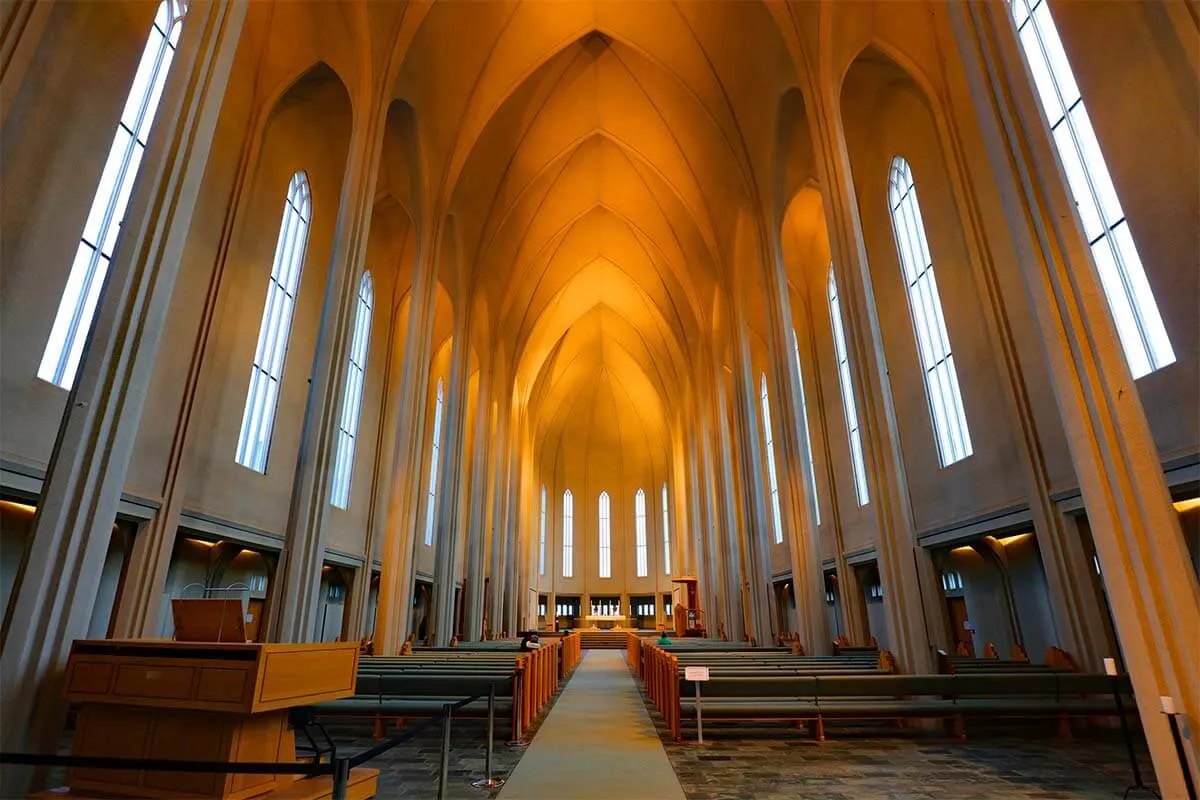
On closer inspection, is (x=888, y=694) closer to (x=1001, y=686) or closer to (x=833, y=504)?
(x=1001, y=686)

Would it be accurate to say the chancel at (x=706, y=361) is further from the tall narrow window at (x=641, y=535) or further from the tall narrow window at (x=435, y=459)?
the tall narrow window at (x=641, y=535)

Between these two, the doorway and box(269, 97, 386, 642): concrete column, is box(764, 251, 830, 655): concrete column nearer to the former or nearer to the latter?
the doorway

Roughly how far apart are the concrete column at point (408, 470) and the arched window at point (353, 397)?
2404 mm

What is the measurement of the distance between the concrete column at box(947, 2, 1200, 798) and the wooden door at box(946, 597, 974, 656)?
9.62 m

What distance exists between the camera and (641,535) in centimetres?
3841

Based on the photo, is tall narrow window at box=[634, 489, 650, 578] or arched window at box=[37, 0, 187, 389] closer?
arched window at box=[37, 0, 187, 389]

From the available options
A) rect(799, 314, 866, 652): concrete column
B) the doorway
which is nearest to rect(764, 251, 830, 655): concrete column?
rect(799, 314, 866, 652): concrete column

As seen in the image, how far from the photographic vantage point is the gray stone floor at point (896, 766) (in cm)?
436

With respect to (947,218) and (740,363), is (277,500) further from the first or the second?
(947,218)

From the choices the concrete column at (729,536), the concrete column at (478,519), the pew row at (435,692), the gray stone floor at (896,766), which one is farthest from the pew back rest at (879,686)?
the concrete column at (478,519)

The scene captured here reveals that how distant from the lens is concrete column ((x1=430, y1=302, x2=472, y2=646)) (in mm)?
16422

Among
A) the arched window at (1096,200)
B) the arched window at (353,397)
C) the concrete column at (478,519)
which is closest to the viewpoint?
the arched window at (1096,200)

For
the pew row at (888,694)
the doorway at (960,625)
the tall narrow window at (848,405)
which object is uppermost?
the tall narrow window at (848,405)

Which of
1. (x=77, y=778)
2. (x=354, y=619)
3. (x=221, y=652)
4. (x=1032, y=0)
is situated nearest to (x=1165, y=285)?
(x=1032, y=0)
